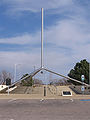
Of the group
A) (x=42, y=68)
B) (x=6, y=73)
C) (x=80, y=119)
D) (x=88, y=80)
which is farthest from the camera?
(x=6, y=73)

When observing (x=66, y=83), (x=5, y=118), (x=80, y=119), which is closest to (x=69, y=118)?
(x=80, y=119)

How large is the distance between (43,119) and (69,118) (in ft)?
4.23

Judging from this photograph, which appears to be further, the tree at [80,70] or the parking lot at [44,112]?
the tree at [80,70]

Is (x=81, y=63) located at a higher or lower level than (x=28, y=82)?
higher

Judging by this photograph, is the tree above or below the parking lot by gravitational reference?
above

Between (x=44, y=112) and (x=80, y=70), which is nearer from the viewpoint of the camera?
(x=44, y=112)

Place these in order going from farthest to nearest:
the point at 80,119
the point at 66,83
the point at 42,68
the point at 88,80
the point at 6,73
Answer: the point at 6,73 < the point at 66,83 < the point at 88,80 < the point at 42,68 < the point at 80,119

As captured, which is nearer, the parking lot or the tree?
the parking lot

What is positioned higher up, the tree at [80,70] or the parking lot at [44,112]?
the tree at [80,70]

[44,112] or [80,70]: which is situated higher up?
[80,70]

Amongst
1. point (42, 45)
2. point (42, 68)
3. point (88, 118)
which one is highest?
point (42, 45)

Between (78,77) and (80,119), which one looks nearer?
(80,119)

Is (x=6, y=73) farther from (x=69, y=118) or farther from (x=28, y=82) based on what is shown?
(x=69, y=118)

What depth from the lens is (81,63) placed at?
228 feet
